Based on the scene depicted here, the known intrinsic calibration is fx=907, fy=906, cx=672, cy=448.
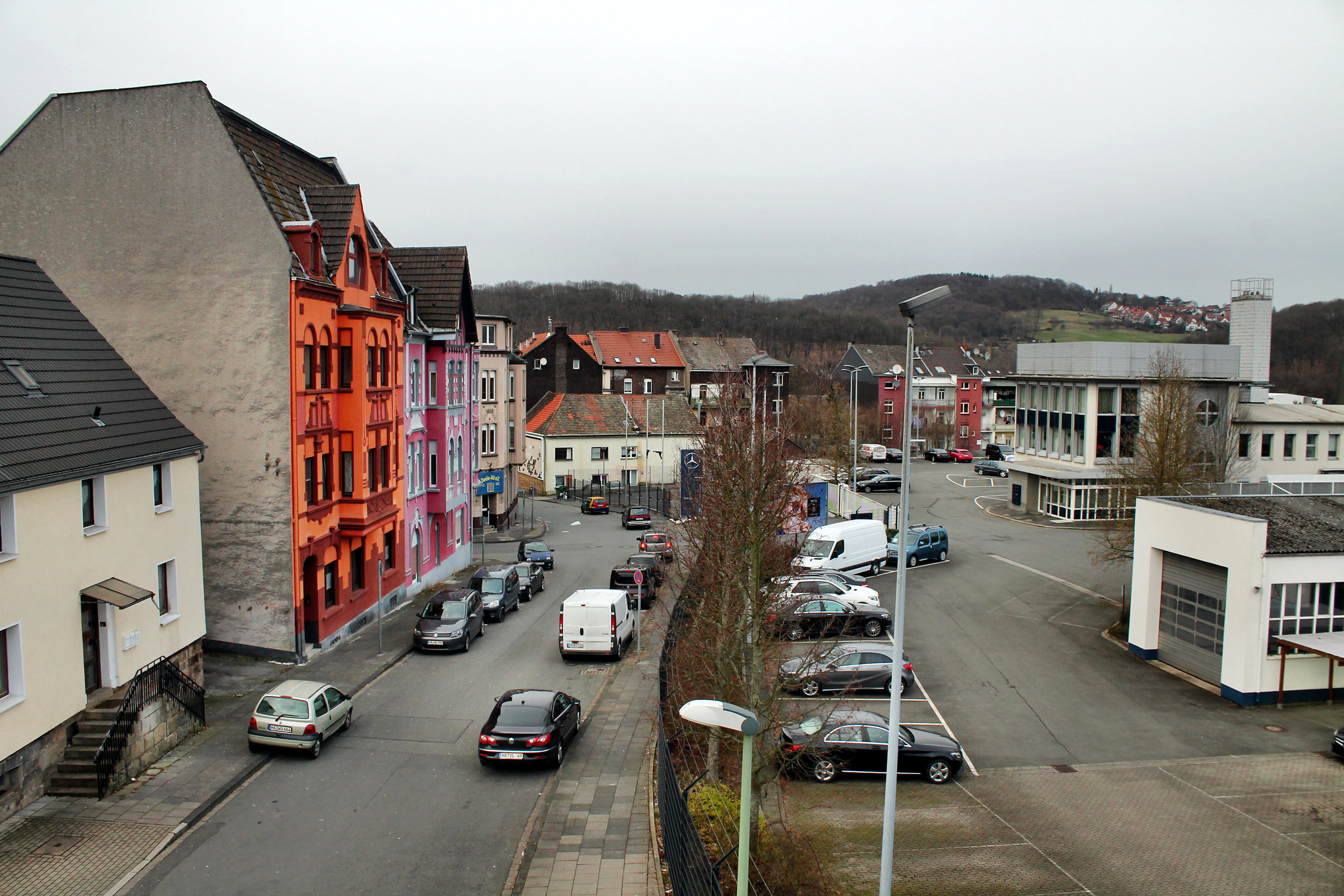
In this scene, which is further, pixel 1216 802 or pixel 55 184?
pixel 55 184

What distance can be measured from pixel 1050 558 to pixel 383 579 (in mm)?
28428

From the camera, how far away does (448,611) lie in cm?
2678

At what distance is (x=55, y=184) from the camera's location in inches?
936

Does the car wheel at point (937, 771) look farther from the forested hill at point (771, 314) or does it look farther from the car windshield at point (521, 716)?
the forested hill at point (771, 314)

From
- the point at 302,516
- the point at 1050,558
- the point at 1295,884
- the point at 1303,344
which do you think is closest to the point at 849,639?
the point at 1295,884

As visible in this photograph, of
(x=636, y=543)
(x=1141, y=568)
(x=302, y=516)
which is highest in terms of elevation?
(x=302, y=516)

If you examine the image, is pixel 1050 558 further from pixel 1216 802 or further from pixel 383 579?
pixel 383 579

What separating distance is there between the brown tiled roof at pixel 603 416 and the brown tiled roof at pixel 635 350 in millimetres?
19710

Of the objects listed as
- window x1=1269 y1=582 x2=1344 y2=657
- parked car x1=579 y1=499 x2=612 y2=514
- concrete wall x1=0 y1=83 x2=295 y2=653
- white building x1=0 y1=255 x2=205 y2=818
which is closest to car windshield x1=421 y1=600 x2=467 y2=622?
concrete wall x1=0 y1=83 x2=295 y2=653

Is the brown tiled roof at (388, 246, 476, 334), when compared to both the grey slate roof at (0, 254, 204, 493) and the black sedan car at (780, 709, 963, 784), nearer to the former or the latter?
the grey slate roof at (0, 254, 204, 493)

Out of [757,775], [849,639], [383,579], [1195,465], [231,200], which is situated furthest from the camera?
[1195,465]

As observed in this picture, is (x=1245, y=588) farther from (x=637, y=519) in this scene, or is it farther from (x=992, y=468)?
(x=992, y=468)

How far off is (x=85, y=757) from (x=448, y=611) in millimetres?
11609

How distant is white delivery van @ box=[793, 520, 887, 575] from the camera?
35.0m
